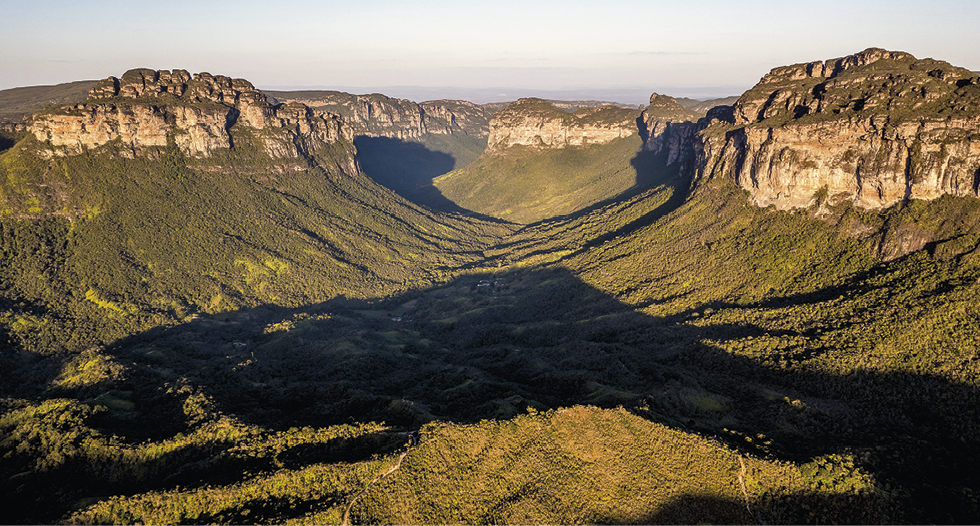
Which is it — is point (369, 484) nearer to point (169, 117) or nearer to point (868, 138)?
point (868, 138)

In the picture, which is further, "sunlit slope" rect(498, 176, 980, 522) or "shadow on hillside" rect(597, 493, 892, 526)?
"sunlit slope" rect(498, 176, 980, 522)

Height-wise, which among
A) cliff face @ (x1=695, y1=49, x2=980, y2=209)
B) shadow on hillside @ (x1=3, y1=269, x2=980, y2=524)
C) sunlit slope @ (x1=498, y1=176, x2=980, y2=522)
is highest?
cliff face @ (x1=695, y1=49, x2=980, y2=209)

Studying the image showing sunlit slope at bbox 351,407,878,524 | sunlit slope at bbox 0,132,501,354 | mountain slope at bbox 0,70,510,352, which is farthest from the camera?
mountain slope at bbox 0,70,510,352

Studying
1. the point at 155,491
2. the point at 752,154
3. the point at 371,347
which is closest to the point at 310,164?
the point at 371,347

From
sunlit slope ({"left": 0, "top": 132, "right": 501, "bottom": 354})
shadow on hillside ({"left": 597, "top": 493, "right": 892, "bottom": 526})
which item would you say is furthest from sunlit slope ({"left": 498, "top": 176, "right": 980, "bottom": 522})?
sunlit slope ({"left": 0, "top": 132, "right": 501, "bottom": 354})

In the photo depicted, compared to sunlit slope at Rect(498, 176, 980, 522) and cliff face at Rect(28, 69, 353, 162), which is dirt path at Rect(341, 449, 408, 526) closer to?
sunlit slope at Rect(498, 176, 980, 522)

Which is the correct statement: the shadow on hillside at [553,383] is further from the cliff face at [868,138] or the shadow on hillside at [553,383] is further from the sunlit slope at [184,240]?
the cliff face at [868,138]
